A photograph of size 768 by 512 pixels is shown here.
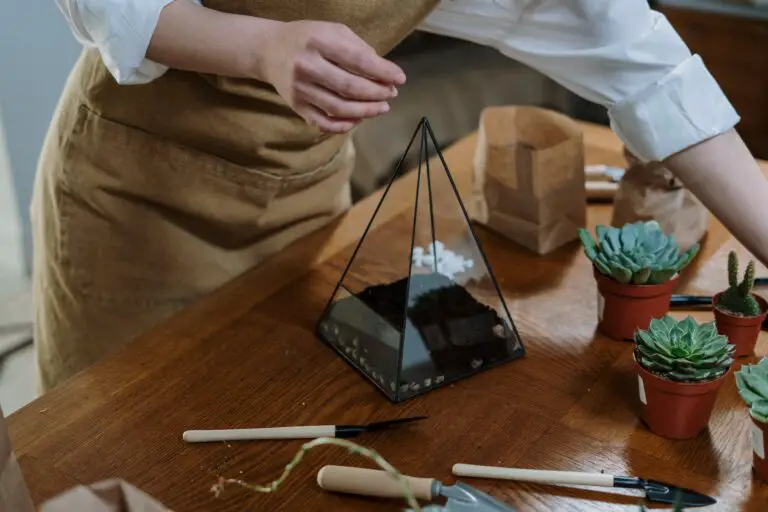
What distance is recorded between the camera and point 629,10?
907mm

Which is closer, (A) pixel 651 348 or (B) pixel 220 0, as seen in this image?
(A) pixel 651 348

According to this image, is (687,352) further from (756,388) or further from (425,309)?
(425,309)

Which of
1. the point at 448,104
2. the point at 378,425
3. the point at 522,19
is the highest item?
the point at 522,19

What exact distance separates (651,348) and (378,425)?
0.24 metres

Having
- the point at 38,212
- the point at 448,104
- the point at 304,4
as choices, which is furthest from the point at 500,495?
the point at 448,104

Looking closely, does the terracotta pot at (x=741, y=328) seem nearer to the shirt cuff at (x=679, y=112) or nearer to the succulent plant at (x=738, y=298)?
the succulent plant at (x=738, y=298)

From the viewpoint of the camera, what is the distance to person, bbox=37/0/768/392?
794mm

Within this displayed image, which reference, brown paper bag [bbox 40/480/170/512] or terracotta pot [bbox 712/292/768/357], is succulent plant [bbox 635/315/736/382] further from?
brown paper bag [bbox 40/480/170/512]

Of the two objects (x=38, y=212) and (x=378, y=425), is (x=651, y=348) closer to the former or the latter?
(x=378, y=425)

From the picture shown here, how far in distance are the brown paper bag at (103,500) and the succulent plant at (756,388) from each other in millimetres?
451

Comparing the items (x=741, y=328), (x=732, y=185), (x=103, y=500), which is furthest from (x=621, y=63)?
(x=103, y=500)

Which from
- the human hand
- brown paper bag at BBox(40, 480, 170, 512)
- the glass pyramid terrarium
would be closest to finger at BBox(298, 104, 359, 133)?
the human hand

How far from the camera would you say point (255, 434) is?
2.48 ft

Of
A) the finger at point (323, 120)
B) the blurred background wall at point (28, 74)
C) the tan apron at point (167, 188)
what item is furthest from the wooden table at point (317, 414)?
the blurred background wall at point (28, 74)
